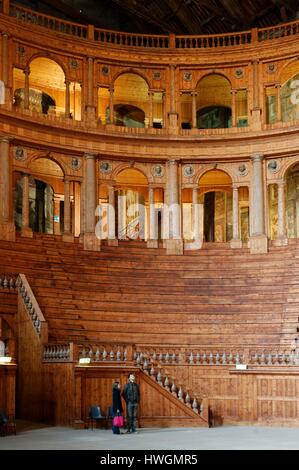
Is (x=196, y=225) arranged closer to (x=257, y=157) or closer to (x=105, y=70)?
(x=257, y=157)

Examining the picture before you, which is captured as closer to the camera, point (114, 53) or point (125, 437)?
point (125, 437)

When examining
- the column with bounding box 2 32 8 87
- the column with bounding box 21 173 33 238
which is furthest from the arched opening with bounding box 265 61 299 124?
the column with bounding box 2 32 8 87

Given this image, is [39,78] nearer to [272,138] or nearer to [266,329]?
[272,138]

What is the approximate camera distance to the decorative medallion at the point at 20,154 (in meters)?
37.4

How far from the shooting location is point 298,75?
4316 cm

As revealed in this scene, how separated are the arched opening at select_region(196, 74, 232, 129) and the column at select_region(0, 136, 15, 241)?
36.4 ft

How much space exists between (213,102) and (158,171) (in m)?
6.34

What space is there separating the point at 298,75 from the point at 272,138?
5842 millimetres

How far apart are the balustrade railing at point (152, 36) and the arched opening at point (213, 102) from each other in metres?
1.80

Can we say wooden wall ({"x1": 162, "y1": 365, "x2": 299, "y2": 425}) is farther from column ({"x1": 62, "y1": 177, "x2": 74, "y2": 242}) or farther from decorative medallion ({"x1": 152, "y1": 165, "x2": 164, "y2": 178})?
decorative medallion ({"x1": 152, "y1": 165, "x2": 164, "y2": 178})

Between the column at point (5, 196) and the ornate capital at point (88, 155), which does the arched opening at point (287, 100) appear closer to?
the ornate capital at point (88, 155)
